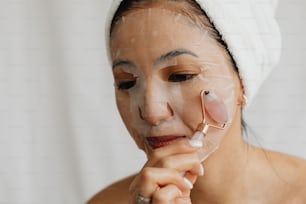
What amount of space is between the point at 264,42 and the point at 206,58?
0.13 m

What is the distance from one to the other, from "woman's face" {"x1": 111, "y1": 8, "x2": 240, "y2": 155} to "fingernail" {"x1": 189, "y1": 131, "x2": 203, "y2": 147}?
1.1 inches

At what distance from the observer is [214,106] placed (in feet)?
2.84

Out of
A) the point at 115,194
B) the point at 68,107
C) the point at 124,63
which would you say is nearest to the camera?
the point at 124,63

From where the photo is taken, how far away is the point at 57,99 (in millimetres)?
1473

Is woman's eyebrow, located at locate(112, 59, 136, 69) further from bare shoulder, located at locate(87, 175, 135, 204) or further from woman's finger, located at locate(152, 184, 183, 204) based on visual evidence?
bare shoulder, located at locate(87, 175, 135, 204)

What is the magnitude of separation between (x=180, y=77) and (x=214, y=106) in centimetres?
6

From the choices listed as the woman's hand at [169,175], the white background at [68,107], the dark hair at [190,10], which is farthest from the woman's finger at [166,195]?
the white background at [68,107]

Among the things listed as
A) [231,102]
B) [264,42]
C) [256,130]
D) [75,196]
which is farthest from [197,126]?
[75,196]

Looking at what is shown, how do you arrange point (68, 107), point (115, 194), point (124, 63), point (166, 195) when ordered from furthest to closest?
point (68, 107)
point (115, 194)
point (124, 63)
point (166, 195)

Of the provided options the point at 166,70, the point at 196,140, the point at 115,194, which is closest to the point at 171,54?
the point at 166,70

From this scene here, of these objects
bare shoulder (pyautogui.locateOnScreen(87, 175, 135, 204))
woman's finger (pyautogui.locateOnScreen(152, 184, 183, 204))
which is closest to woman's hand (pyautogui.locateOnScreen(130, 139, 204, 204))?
woman's finger (pyautogui.locateOnScreen(152, 184, 183, 204))

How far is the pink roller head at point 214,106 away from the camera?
0.86 m

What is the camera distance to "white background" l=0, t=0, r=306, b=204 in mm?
1421

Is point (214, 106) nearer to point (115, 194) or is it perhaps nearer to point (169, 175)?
point (169, 175)
